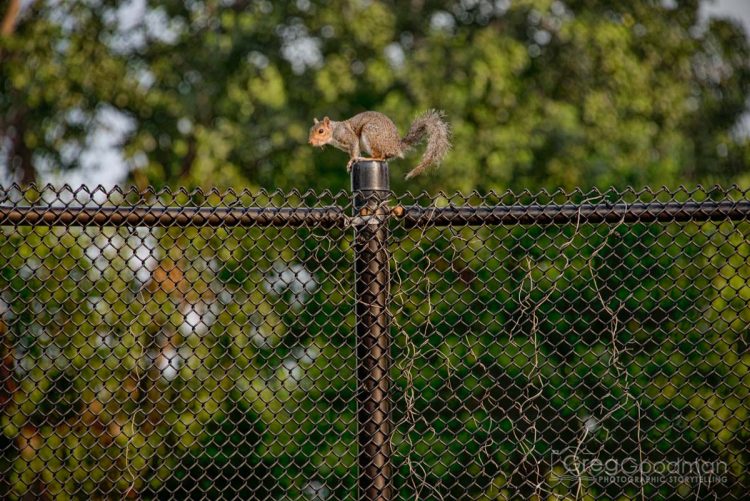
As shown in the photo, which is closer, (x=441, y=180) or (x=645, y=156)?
(x=441, y=180)

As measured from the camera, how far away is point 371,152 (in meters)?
3.99

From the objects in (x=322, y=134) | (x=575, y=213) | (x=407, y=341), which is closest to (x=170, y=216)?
(x=407, y=341)

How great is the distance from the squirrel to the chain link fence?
30cm

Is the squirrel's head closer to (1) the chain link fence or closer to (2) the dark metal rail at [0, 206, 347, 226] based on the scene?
(1) the chain link fence

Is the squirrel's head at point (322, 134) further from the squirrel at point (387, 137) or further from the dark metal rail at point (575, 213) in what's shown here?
the dark metal rail at point (575, 213)

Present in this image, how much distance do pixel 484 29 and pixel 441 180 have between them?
3223 mm

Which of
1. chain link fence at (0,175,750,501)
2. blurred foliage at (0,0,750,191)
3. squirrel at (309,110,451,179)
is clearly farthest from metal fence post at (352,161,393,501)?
blurred foliage at (0,0,750,191)

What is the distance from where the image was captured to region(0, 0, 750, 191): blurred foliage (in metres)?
12.3

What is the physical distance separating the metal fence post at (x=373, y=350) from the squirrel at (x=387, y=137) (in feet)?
3.13

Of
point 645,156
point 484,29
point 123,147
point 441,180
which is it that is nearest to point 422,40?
point 484,29

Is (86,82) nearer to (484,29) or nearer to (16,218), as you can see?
(484,29)

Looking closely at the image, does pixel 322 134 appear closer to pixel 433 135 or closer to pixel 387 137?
pixel 387 137

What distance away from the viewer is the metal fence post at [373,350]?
102 inches

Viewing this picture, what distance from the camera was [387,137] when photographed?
399 centimetres
